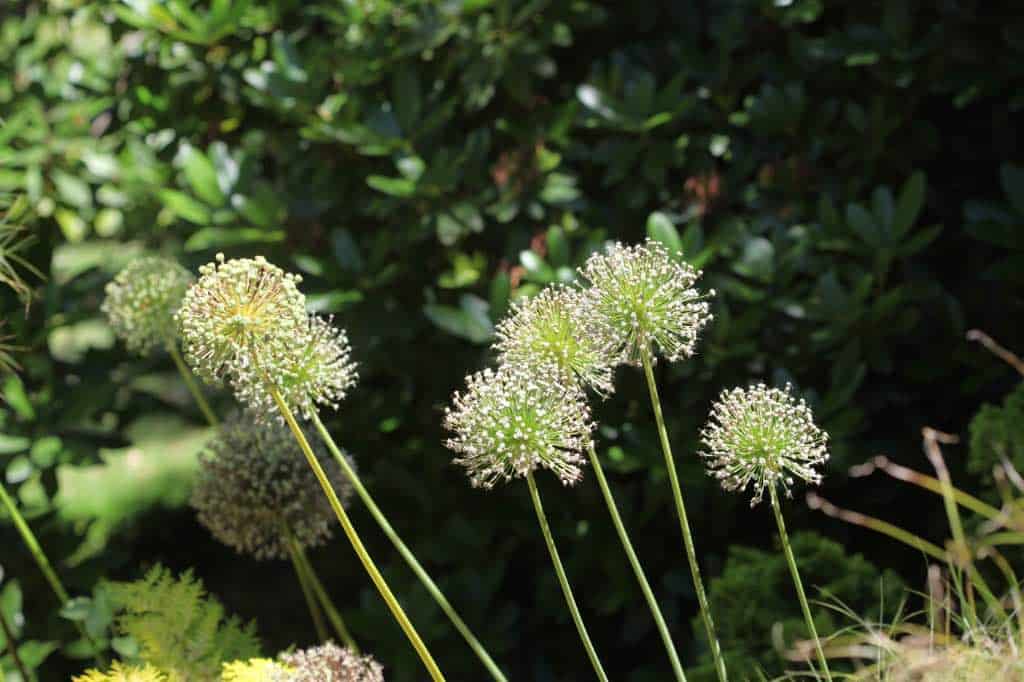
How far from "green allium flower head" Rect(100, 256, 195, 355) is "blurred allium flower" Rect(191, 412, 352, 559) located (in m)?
0.27

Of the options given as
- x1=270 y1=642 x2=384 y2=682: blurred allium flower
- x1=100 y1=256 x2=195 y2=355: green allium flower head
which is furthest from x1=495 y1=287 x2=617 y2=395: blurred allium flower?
x1=100 y1=256 x2=195 y2=355: green allium flower head

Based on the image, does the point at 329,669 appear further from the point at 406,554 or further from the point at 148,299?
the point at 148,299

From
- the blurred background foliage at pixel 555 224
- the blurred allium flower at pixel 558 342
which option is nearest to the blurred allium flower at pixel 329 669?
the blurred allium flower at pixel 558 342

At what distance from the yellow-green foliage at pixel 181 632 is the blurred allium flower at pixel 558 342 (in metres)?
0.93

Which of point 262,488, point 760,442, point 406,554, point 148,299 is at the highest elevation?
point 760,442

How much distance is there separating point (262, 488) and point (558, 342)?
0.96 metres

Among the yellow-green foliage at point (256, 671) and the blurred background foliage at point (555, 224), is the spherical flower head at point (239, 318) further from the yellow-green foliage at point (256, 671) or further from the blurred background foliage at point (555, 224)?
the blurred background foliage at point (555, 224)

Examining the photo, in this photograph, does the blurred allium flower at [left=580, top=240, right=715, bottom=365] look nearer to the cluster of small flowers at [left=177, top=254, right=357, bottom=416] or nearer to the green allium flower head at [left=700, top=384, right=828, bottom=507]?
the green allium flower head at [left=700, top=384, right=828, bottom=507]

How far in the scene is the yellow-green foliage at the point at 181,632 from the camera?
2.17m

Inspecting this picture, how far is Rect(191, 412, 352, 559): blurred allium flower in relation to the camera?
240 centimetres

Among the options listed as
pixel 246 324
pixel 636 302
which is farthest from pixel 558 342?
pixel 246 324

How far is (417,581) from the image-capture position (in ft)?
10.7

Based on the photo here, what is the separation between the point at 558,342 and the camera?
1.65 meters

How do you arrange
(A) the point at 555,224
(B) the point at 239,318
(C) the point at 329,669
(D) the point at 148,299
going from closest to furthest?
(B) the point at 239,318 < (C) the point at 329,669 < (D) the point at 148,299 < (A) the point at 555,224
